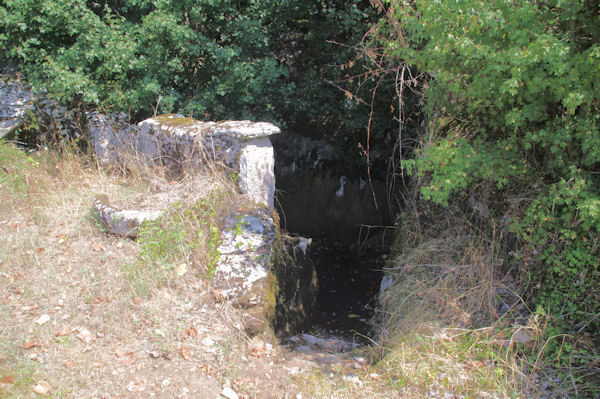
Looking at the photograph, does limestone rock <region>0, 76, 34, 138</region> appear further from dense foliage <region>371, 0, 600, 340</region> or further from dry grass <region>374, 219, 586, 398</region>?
dry grass <region>374, 219, 586, 398</region>

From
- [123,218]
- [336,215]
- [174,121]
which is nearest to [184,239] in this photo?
[123,218]

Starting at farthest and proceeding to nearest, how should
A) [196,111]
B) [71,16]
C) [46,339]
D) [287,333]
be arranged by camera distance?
[196,111]
[71,16]
[287,333]
[46,339]

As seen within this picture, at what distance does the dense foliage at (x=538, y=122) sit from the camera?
3.18 m

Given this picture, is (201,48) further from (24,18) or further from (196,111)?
(24,18)

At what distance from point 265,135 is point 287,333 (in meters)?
2.17

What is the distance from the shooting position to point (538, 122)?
386 cm

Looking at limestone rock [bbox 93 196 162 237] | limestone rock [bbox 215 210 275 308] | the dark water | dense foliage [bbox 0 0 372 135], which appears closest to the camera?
limestone rock [bbox 215 210 275 308]

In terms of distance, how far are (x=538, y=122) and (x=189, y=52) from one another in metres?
4.73

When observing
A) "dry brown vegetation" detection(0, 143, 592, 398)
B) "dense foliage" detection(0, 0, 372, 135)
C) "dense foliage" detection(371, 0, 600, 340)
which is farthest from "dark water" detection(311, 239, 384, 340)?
"dense foliage" detection(0, 0, 372, 135)

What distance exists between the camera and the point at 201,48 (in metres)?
6.39

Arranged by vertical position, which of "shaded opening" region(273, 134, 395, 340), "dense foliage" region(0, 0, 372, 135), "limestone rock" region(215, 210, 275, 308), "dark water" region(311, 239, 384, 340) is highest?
"dense foliage" region(0, 0, 372, 135)

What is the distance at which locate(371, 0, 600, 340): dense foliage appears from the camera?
3.18m

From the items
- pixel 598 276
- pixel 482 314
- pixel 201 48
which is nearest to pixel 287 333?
pixel 482 314

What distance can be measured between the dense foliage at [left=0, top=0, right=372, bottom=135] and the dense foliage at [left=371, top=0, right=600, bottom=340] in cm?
254
